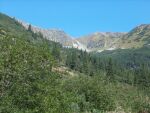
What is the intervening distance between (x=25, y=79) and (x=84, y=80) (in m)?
48.4

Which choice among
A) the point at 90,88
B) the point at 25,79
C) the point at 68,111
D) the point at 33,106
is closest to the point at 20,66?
the point at 25,79

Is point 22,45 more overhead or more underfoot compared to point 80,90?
more overhead

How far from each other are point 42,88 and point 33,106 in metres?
1.99

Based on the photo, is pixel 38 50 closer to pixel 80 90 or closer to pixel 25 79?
pixel 25 79

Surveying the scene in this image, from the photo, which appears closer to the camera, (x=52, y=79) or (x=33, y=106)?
(x=33, y=106)

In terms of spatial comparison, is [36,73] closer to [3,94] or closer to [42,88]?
[42,88]

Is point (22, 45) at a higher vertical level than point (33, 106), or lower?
higher

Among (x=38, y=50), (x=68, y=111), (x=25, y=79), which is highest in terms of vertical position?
(x=38, y=50)

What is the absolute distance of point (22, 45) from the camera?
37938 mm

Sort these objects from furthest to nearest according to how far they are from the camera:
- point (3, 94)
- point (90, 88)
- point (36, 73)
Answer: point (90, 88)
point (36, 73)
point (3, 94)

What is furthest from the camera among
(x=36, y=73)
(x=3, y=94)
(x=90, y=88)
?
(x=90, y=88)

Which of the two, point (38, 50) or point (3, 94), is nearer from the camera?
point (3, 94)

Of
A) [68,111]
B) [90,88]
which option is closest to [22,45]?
[68,111]

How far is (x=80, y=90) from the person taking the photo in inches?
3295
